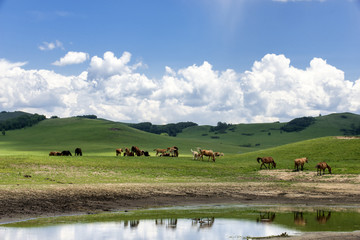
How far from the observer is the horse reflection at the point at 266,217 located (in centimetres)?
2150

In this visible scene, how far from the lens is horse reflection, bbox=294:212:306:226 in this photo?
20.7 metres

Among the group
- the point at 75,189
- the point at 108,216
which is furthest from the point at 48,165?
the point at 108,216

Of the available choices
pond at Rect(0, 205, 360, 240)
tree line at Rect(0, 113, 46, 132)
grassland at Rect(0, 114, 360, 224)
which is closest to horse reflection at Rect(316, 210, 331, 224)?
pond at Rect(0, 205, 360, 240)

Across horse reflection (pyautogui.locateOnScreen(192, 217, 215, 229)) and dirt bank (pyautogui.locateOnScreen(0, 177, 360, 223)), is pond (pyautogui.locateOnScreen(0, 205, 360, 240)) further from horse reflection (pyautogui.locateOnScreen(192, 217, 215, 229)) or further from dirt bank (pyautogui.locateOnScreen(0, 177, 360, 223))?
dirt bank (pyautogui.locateOnScreen(0, 177, 360, 223))

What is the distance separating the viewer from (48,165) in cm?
4212

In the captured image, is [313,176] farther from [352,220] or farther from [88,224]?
[88,224]

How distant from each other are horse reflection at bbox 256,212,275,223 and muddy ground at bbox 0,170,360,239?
14.0ft

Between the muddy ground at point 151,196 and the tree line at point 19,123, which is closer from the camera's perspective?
the muddy ground at point 151,196

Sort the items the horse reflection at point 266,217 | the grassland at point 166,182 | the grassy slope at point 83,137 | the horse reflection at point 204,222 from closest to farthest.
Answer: the horse reflection at point 204,222, the horse reflection at point 266,217, the grassland at point 166,182, the grassy slope at point 83,137

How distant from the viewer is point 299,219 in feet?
71.8

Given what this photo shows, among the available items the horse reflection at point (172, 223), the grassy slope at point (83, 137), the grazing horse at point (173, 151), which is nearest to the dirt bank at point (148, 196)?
the horse reflection at point (172, 223)

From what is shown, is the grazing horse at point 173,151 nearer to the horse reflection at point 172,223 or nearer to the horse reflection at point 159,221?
the horse reflection at point 172,223

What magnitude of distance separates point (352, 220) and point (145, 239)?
1118cm

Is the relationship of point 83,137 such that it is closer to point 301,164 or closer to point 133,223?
point 301,164
